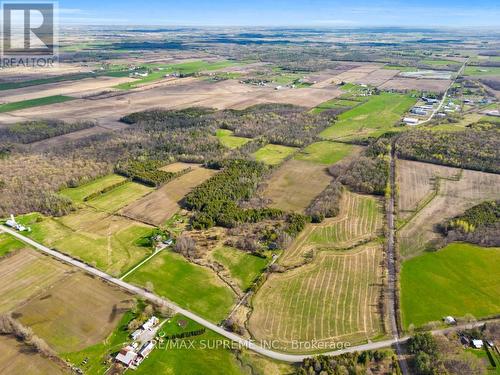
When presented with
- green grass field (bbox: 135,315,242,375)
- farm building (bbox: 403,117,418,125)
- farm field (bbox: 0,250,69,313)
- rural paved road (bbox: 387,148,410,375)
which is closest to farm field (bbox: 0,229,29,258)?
farm field (bbox: 0,250,69,313)

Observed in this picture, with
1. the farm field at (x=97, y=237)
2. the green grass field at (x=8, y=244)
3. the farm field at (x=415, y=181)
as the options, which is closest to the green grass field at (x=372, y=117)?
the farm field at (x=415, y=181)

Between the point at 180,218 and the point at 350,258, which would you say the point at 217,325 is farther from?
the point at 180,218

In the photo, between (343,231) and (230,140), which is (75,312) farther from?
(230,140)

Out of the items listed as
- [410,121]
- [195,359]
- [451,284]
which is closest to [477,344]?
[451,284]

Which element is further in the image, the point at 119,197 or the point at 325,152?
the point at 325,152

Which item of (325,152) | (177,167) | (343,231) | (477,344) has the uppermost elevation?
(325,152)

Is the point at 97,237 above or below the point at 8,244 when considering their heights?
above
